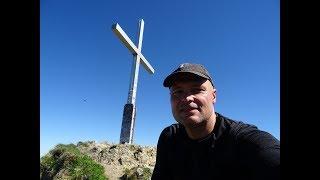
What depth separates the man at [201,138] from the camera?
2.89 meters

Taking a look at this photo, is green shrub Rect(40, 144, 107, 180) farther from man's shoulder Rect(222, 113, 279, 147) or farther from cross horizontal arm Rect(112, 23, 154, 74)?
man's shoulder Rect(222, 113, 279, 147)

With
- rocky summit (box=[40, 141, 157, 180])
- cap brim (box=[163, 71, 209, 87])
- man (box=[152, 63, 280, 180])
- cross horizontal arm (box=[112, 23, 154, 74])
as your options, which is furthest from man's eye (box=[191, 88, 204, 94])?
cross horizontal arm (box=[112, 23, 154, 74])

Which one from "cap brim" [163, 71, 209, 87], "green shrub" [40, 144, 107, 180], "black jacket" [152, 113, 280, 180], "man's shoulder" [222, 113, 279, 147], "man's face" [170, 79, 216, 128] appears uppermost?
"cap brim" [163, 71, 209, 87]

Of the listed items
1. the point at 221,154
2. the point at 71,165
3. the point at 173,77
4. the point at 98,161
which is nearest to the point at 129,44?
the point at 98,161

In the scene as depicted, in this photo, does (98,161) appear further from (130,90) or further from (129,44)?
(129,44)

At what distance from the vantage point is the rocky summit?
51.6 ft

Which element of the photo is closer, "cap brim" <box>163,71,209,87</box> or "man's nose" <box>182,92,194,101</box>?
"man's nose" <box>182,92,194,101</box>

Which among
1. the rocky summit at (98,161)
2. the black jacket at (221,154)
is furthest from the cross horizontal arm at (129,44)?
the black jacket at (221,154)

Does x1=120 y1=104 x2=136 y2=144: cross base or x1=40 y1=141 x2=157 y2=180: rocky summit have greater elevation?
x1=120 y1=104 x2=136 y2=144: cross base

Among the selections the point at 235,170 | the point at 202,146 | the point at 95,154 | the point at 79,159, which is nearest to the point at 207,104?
the point at 202,146

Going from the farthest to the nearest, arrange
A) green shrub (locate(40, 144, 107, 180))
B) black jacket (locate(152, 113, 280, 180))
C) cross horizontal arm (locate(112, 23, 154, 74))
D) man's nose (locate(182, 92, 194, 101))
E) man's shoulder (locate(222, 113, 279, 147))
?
cross horizontal arm (locate(112, 23, 154, 74)) → green shrub (locate(40, 144, 107, 180)) → man's nose (locate(182, 92, 194, 101)) → man's shoulder (locate(222, 113, 279, 147)) → black jacket (locate(152, 113, 280, 180))

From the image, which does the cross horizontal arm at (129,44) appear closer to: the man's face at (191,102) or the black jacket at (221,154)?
the black jacket at (221,154)

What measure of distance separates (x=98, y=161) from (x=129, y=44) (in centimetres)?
706
